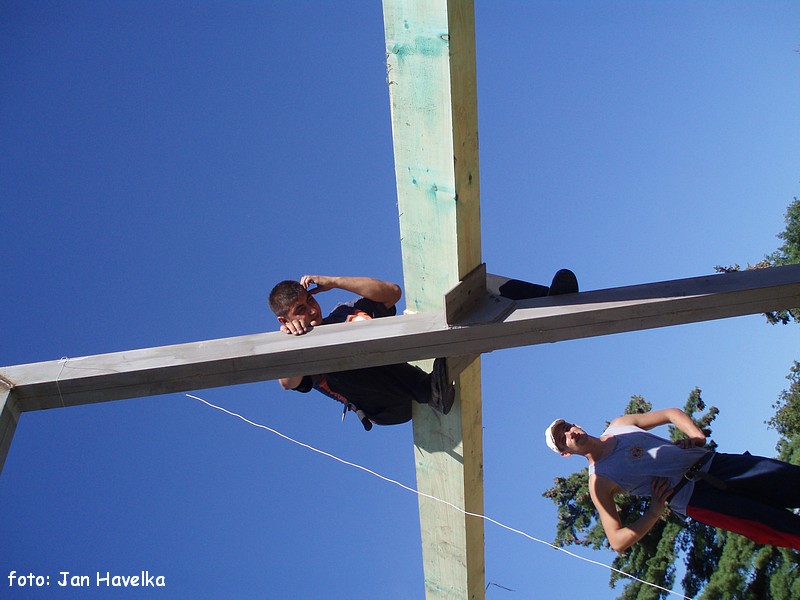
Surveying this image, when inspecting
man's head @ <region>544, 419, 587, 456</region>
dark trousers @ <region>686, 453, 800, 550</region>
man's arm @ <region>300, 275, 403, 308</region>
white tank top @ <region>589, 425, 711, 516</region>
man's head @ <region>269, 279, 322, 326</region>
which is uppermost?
man's arm @ <region>300, 275, 403, 308</region>

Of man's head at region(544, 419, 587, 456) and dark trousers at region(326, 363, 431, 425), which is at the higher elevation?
dark trousers at region(326, 363, 431, 425)

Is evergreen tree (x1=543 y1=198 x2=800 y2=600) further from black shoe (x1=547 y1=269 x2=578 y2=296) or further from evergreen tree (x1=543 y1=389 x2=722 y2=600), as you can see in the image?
black shoe (x1=547 y1=269 x2=578 y2=296)

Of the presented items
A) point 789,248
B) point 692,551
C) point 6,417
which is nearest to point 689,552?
point 692,551

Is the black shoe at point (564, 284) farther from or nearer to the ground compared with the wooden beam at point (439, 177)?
nearer to the ground

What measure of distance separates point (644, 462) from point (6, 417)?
2.30 metres

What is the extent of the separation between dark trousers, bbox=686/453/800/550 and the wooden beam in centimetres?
90

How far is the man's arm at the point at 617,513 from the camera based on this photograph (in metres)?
3.38

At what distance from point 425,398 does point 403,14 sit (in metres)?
1.43

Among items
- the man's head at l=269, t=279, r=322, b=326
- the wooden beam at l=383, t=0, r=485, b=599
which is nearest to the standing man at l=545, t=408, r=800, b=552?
the wooden beam at l=383, t=0, r=485, b=599

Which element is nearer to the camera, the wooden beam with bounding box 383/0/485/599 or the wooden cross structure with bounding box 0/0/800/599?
the wooden beam with bounding box 383/0/485/599

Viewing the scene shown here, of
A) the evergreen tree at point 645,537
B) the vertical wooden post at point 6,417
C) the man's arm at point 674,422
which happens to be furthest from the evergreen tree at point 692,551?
the vertical wooden post at point 6,417

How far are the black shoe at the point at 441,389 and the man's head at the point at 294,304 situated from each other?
0.46 metres

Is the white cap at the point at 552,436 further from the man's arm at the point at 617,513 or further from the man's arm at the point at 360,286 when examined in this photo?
the man's arm at the point at 360,286

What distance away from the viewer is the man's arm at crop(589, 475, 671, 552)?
338 cm
